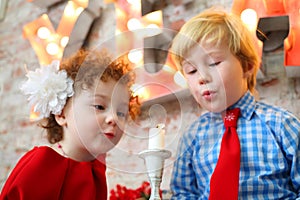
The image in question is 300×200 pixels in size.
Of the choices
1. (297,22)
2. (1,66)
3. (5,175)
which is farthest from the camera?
(1,66)

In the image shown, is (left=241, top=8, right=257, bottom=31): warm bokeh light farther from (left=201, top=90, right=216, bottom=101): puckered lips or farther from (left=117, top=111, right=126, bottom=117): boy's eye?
(left=117, top=111, right=126, bottom=117): boy's eye

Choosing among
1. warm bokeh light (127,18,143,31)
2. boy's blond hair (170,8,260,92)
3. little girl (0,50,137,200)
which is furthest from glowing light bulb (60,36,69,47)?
boy's blond hair (170,8,260,92)

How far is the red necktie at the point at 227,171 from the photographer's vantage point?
1085 millimetres

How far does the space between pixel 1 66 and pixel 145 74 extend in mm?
1410

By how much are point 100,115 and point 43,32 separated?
3.28ft

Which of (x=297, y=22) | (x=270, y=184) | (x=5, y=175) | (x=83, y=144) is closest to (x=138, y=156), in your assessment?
(x=83, y=144)

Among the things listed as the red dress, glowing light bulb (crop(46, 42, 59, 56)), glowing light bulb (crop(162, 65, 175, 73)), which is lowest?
the red dress

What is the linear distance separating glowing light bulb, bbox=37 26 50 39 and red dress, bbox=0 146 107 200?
3.11ft

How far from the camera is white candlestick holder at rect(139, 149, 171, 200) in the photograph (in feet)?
3.55

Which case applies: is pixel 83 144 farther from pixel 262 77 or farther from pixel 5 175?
pixel 5 175

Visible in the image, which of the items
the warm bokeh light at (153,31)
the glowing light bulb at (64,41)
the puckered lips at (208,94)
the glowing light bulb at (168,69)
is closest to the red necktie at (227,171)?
the puckered lips at (208,94)

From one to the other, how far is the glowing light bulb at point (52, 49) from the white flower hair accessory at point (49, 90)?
0.73 meters

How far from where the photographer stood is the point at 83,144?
116 cm

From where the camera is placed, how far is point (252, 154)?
1.15 meters
